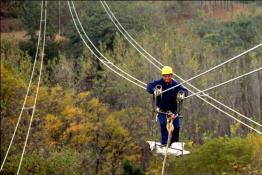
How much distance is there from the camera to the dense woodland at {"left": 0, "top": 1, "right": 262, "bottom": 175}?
833 inches

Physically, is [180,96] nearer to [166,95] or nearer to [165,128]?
[166,95]

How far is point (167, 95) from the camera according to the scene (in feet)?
31.2

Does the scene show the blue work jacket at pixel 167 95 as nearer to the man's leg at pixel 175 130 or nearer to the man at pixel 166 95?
the man at pixel 166 95

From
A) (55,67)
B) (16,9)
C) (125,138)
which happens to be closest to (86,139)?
(125,138)

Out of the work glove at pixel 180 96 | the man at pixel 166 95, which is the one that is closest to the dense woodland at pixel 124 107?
the man at pixel 166 95

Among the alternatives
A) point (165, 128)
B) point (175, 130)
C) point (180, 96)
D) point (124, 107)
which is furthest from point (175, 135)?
point (124, 107)

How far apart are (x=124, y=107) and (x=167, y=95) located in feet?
57.8

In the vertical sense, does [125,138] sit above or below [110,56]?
below

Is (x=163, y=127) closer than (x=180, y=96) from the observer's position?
No

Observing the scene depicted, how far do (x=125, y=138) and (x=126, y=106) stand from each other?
6.47ft

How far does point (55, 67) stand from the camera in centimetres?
2853

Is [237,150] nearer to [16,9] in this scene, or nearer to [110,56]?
[110,56]

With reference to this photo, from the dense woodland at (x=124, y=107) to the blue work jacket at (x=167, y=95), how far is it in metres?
11.0

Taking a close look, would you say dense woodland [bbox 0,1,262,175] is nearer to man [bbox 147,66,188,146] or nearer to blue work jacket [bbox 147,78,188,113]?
man [bbox 147,66,188,146]
